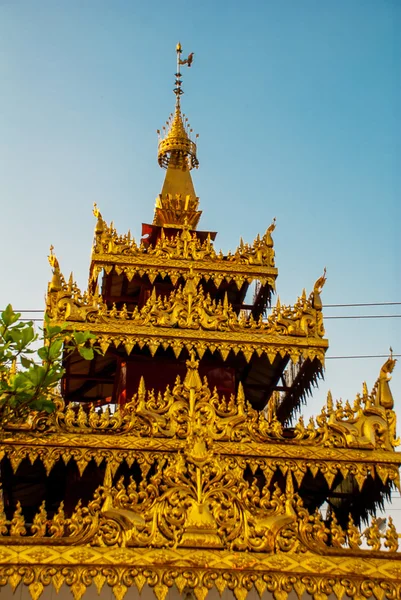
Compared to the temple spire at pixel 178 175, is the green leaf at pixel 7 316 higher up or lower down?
lower down

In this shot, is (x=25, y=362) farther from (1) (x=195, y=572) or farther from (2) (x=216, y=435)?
(2) (x=216, y=435)

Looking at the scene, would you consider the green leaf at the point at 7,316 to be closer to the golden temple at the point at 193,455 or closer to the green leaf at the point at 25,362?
the green leaf at the point at 25,362

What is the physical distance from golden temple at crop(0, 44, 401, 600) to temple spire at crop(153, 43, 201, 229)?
0.65 m

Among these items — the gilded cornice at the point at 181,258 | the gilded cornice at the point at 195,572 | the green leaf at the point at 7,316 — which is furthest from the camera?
the gilded cornice at the point at 181,258

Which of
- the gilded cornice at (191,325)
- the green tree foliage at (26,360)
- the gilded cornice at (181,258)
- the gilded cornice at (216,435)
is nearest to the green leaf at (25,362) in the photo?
the green tree foliage at (26,360)

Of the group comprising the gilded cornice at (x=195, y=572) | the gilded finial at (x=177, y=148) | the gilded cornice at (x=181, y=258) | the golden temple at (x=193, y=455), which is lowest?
the gilded cornice at (x=195, y=572)

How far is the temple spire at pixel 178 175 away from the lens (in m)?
21.5

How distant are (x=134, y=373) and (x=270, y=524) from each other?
5467 mm

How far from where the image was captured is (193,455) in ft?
44.5

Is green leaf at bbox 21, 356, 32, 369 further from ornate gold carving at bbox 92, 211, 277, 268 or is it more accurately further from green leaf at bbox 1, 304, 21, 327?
ornate gold carving at bbox 92, 211, 277, 268

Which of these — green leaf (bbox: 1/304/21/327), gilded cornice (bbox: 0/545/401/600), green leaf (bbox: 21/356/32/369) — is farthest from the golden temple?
green leaf (bbox: 1/304/21/327)

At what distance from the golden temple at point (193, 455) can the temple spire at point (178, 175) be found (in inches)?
25.4

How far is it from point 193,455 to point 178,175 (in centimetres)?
1156

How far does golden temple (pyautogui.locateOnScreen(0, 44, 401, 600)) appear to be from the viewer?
12.3m
